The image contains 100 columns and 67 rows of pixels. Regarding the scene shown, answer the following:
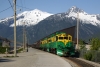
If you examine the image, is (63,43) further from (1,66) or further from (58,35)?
(1,66)

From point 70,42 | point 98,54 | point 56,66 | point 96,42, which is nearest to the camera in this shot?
point 56,66

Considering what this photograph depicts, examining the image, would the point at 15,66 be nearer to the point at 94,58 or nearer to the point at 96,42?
the point at 94,58

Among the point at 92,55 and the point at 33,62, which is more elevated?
the point at 92,55

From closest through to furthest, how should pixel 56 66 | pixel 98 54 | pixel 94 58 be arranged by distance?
pixel 56 66 → pixel 98 54 → pixel 94 58

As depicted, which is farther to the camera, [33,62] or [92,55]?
[92,55]

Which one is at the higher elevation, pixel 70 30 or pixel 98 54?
pixel 70 30

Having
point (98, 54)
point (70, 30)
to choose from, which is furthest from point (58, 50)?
point (70, 30)

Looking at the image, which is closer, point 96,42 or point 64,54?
point 64,54

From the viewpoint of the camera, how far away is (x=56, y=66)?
27094 mm

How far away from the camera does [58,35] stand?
162 ft

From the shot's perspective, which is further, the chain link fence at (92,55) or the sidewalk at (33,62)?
the chain link fence at (92,55)

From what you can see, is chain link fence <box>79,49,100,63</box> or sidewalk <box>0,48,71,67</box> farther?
chain link fence <box>79,49,100,63</box>

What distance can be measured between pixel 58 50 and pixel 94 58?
304 inches

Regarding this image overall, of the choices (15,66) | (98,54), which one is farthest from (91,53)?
(15,66)
